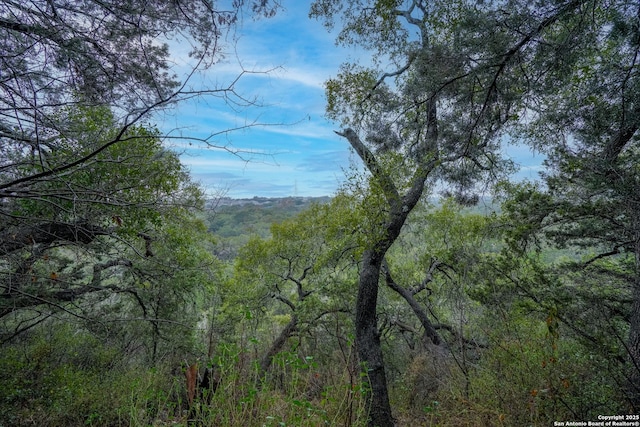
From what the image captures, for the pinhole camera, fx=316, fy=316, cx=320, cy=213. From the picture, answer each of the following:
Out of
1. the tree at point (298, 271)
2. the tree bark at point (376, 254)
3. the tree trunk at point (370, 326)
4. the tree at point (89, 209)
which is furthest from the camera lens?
the tree at point (298, 271)

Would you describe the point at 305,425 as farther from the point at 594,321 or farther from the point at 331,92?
the point at 331,92

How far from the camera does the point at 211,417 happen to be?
1.72 m

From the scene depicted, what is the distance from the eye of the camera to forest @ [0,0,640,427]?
6.76 ft

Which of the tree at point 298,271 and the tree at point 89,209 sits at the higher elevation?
the tree at point 89,209

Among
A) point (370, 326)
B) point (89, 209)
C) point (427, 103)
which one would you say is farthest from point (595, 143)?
point (89, 209)

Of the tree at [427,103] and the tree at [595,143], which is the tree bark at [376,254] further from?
the tree at [595,143]

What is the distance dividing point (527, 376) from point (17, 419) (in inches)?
245

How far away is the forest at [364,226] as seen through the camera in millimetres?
2061

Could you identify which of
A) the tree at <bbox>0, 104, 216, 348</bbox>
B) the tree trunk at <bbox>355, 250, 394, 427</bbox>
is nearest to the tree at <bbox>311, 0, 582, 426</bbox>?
the tree trunk at <bbox>355, 250, 394, 427</bbox>

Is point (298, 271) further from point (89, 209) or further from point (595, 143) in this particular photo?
point (595, 143)

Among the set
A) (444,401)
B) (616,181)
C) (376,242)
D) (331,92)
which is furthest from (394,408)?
(331,92)

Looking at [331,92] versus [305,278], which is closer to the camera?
[331,92]

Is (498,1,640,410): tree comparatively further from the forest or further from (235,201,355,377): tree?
(235,201,355,377): tree

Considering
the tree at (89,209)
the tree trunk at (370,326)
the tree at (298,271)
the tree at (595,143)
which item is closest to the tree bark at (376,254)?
the tree trunk at (370,326)
